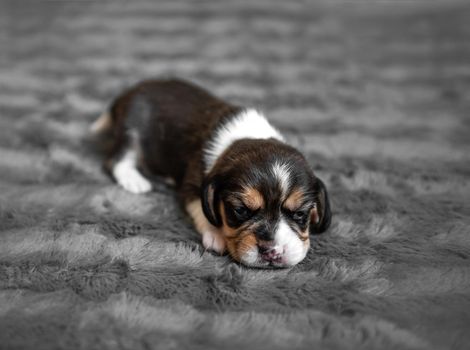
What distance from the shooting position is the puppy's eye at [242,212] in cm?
205

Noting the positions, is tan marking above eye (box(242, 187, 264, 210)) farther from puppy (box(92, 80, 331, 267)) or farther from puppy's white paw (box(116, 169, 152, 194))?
puppy's white paw (box(116, 169, 152, 194))

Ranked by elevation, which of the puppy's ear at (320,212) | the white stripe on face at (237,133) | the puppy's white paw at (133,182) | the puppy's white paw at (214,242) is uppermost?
the white stripe on face at (237,133)

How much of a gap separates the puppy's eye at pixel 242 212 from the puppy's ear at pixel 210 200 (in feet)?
0.45

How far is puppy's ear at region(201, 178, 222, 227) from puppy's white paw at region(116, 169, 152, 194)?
0.68 metres

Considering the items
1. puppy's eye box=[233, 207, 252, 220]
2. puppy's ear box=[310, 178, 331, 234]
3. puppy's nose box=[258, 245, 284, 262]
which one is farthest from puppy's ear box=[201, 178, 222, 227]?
Answer: puppy's ear box=[310, 178, 331, 234]

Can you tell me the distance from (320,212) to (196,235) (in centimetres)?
64

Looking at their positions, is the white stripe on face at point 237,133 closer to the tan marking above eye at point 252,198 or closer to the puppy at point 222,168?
the puppy at point 222,168

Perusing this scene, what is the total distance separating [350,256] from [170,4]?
186 inches

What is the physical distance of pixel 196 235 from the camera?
7.52 ft

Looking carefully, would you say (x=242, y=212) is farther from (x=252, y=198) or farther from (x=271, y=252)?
(x=271, y=252)

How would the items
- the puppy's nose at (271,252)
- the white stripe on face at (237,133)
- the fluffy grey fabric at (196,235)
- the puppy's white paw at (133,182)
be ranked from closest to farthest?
1. the fluffy grey fabric at (196,235)
2. the puppy's nose at (271,252)
3. the white stripe on face at (237,133)
4. the puppy's white paw at (133,182)

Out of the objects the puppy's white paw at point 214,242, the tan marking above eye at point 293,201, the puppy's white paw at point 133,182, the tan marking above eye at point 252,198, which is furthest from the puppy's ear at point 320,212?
the puppy's white paw at point 133,182

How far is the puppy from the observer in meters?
2.02

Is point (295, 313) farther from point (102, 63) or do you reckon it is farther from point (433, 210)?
point (102, 63)
